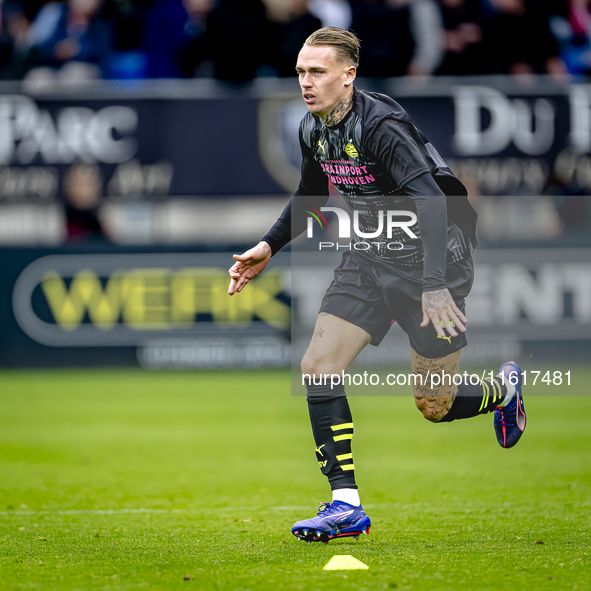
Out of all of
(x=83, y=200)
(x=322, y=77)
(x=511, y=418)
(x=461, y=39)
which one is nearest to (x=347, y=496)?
(x=511, y=418)

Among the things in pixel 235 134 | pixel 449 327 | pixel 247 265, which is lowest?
pixel 449 327

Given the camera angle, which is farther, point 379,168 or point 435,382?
point 435,382

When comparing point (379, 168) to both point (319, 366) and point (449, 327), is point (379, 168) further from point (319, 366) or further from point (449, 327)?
point (319, 366)

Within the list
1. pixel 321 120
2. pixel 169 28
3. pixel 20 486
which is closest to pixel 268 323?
pixel 169 28

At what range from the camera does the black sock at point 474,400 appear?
4406 mm

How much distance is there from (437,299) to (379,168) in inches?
24.9

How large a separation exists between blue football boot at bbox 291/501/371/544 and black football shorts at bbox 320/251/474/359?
0.76m

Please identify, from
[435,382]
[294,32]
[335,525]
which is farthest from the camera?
[294,32]

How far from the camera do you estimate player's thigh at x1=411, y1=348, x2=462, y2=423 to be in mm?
4301

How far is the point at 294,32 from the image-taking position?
11883mm

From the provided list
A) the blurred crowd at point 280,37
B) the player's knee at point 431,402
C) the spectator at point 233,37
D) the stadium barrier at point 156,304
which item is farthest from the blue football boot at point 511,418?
the spectator at point 233,37

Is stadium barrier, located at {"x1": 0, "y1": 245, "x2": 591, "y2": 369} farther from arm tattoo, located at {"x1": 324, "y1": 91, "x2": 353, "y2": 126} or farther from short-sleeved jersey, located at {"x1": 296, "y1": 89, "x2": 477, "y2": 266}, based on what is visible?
arm tattoo, located at {"x1": 324, "y1": 91, "x2": 353, "y2": 126}

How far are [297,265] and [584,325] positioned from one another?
3.63 m

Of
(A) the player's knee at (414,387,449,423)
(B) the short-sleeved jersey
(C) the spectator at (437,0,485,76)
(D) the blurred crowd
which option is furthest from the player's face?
(C) the spectator at (437,0,485,76)
